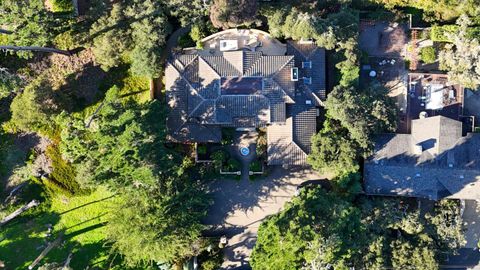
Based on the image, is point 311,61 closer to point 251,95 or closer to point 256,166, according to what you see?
point 251,95

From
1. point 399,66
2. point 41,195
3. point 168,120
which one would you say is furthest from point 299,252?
point 41,195

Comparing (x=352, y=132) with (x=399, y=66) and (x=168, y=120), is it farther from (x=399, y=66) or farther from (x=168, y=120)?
(x=168, y=120)

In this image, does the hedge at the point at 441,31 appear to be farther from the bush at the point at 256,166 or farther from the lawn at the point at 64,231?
the lawn at the point at 64,231

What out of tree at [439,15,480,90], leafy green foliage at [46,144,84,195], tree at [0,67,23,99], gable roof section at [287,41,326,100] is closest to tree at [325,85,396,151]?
gable roof section at [287,41,326,100]

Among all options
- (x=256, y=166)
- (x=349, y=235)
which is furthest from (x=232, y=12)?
(x=349, y=235)

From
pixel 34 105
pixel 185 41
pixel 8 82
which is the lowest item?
pixel 34 105

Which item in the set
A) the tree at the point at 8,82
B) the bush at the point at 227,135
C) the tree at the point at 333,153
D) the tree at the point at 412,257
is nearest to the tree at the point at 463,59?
the tree at the point at 333,153

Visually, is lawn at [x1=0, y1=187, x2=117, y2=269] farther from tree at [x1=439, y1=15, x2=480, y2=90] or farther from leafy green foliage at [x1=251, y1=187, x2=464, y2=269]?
tree at [x1=439, y1=15, x2=480, y2=90]
